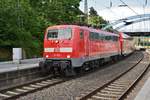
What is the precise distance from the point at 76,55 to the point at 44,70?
2.05 metres

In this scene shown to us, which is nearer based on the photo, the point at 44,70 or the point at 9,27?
the point at 44,70

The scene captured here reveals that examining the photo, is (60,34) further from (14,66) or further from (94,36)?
(14,66)

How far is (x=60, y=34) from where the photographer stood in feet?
71.6

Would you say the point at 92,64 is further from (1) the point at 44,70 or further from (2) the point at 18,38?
(2) the point at 18,38

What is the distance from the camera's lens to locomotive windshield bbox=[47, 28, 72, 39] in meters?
21.6

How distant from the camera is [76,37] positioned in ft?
70.5

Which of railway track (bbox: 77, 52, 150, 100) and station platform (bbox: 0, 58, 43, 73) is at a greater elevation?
station platform (bbox: 0, 58, 43, 73)

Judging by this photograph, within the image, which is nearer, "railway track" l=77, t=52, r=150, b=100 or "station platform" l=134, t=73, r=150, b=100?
"station platform" l=134, t=73, r=150, b=100

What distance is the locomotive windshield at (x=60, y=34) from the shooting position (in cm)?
2161

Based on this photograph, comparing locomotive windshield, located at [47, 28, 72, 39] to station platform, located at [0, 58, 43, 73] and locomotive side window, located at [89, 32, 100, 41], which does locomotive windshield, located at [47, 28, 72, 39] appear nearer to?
station platform, located at [0, 58, 43, 73]

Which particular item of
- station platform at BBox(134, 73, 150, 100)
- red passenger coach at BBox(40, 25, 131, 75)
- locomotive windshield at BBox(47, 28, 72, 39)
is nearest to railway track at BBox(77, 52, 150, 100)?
station platform at BBox(134, 73, 150, 100)

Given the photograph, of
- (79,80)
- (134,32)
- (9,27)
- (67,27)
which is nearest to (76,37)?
(67,27)

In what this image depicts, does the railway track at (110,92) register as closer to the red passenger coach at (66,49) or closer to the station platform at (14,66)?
the red passenger coach at (66,49)

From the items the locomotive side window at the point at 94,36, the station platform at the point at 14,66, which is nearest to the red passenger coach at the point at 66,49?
the locomotive side window at the point at 94,36
